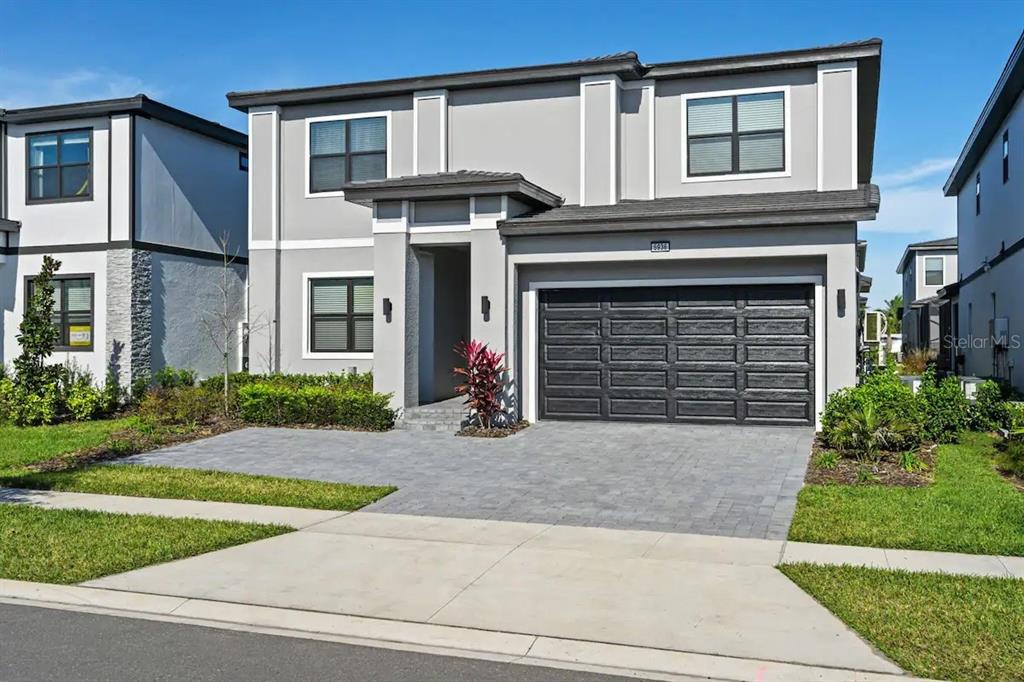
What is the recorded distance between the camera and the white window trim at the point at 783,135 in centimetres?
1734

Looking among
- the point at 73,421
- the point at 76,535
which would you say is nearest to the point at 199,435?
the point at 73,421

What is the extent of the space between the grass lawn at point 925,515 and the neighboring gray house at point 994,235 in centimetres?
848

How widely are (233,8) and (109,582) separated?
1207 centimetres

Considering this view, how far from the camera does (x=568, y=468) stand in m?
12.6

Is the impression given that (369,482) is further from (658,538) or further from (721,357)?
(721,357)

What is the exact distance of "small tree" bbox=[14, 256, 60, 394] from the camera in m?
18.6

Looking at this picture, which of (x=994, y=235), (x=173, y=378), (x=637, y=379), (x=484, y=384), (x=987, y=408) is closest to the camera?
(x=987, y=408)

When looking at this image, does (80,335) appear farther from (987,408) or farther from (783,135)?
(987,408)

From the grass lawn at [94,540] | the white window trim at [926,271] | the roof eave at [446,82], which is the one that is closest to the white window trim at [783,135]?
the roof eave at [446,82]

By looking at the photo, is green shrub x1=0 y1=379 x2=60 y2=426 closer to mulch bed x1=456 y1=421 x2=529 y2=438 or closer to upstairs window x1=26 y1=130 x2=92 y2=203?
upstairs window x1=26 y1=130 x2=92 y2=203

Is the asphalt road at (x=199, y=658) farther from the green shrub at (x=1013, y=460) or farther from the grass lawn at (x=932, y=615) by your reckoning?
the green shrub at (x=1013, y=460)

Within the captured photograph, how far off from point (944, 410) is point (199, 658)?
12212 mm

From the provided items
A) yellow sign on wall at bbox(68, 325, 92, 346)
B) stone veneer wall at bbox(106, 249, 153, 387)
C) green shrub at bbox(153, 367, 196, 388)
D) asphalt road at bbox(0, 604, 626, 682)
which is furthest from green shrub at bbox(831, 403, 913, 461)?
yellow sign on wall at bbox(68, 325, 92, 346)

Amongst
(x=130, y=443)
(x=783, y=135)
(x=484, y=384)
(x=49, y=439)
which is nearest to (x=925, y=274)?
(x=783, y=135)
